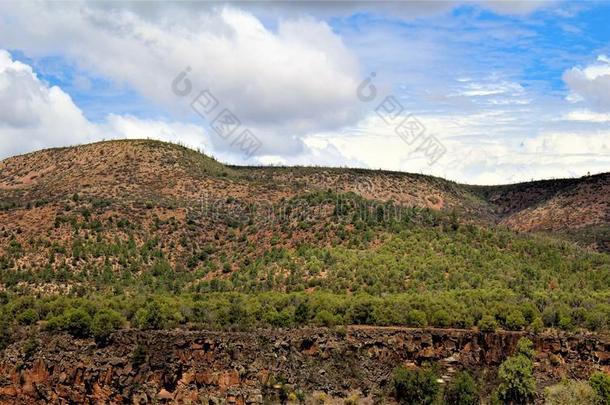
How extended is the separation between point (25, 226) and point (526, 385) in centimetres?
5258

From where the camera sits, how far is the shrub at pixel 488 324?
5790cm

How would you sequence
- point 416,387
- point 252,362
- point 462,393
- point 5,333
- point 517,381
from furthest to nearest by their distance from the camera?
point 5,333, point 252,362, point 416,387, point 517,381, point 462,393

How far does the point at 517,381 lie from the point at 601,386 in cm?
488

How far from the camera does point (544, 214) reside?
120m

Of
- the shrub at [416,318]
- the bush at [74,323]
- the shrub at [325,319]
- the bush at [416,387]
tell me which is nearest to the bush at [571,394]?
the bush at [416,387]

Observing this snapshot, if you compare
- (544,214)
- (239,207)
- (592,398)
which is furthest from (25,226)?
(544,214)

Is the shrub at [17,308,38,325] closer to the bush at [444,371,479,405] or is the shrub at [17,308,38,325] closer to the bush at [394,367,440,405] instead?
the bush at [394,367,440,405]

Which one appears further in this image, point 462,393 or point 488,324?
point 488,324

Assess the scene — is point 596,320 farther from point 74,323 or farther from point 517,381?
point 74,323

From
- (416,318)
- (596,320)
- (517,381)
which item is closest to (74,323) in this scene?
(416,318)

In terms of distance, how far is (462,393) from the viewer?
5250 centimetres

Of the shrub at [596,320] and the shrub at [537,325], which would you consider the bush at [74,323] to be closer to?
the shrub at [537,325]

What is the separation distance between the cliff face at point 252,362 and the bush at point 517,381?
2157 millimetres

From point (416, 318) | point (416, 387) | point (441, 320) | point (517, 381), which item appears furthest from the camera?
point (416, 318)
